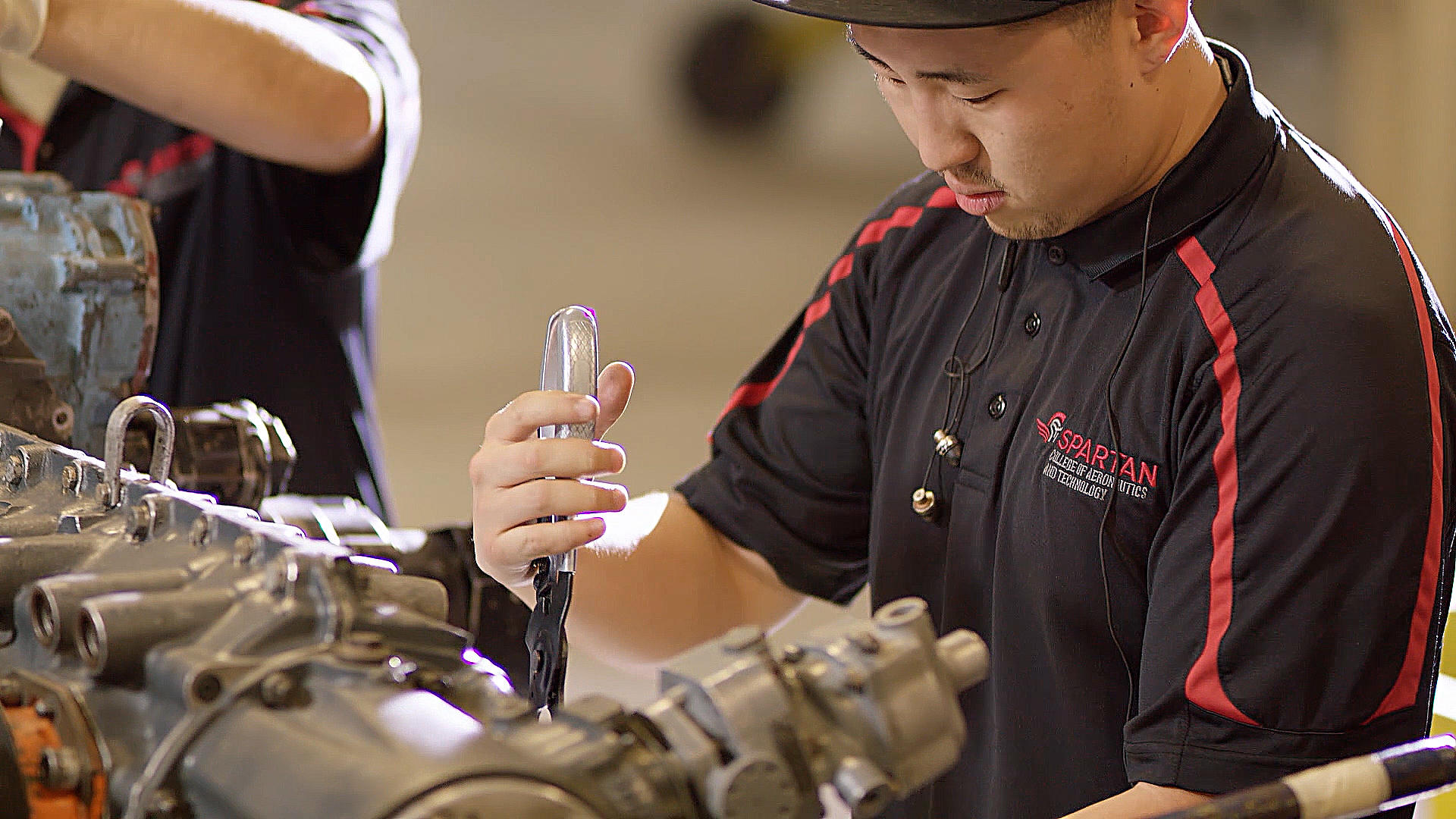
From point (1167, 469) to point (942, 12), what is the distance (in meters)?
0.36

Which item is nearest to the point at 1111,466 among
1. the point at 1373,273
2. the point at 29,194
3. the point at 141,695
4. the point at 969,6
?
the point at 1373,273

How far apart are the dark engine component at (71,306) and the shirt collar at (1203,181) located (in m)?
0.75

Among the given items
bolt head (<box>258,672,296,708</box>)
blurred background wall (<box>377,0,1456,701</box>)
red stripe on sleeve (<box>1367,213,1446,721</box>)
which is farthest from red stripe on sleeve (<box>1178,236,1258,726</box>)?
blurred background wall (<box>377,0,1456,701</box>)

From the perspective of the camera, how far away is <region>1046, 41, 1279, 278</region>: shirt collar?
1.07 meters

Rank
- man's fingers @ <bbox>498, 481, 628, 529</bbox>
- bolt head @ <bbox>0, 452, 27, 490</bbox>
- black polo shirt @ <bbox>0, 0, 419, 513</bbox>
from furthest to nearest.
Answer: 1. black polo shirt @ <bbox>0, 0, 419, 513</bbox>
2. man's fingers @ <bbox>498, 481, 628, 529</bbox>
3. bolt head @ <bbox>0, 452, 27, 490</bbox>

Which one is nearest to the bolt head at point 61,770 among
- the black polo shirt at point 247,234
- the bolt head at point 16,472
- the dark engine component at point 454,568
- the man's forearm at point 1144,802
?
the bolt head at point 16,472

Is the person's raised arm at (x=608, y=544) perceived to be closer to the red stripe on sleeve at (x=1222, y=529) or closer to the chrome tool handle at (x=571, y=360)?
the chrome tool handle at (x=571, y=360)

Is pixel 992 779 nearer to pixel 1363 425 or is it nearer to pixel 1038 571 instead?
pixel 1038 571

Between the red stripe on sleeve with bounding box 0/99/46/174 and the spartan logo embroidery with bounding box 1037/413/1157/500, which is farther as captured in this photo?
the red stripe on sleeve with bounding box 0/99/46/174

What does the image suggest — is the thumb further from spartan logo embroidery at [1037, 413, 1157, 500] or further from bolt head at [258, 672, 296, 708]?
bolt head at [258, 672, 296, 708]

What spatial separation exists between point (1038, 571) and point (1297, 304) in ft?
0.89

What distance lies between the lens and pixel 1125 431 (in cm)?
105

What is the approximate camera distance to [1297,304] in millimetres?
989

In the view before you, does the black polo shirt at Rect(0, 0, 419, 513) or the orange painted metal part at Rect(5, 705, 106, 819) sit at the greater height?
the black polo shirt at Rect(0, 0, 419, 513)
